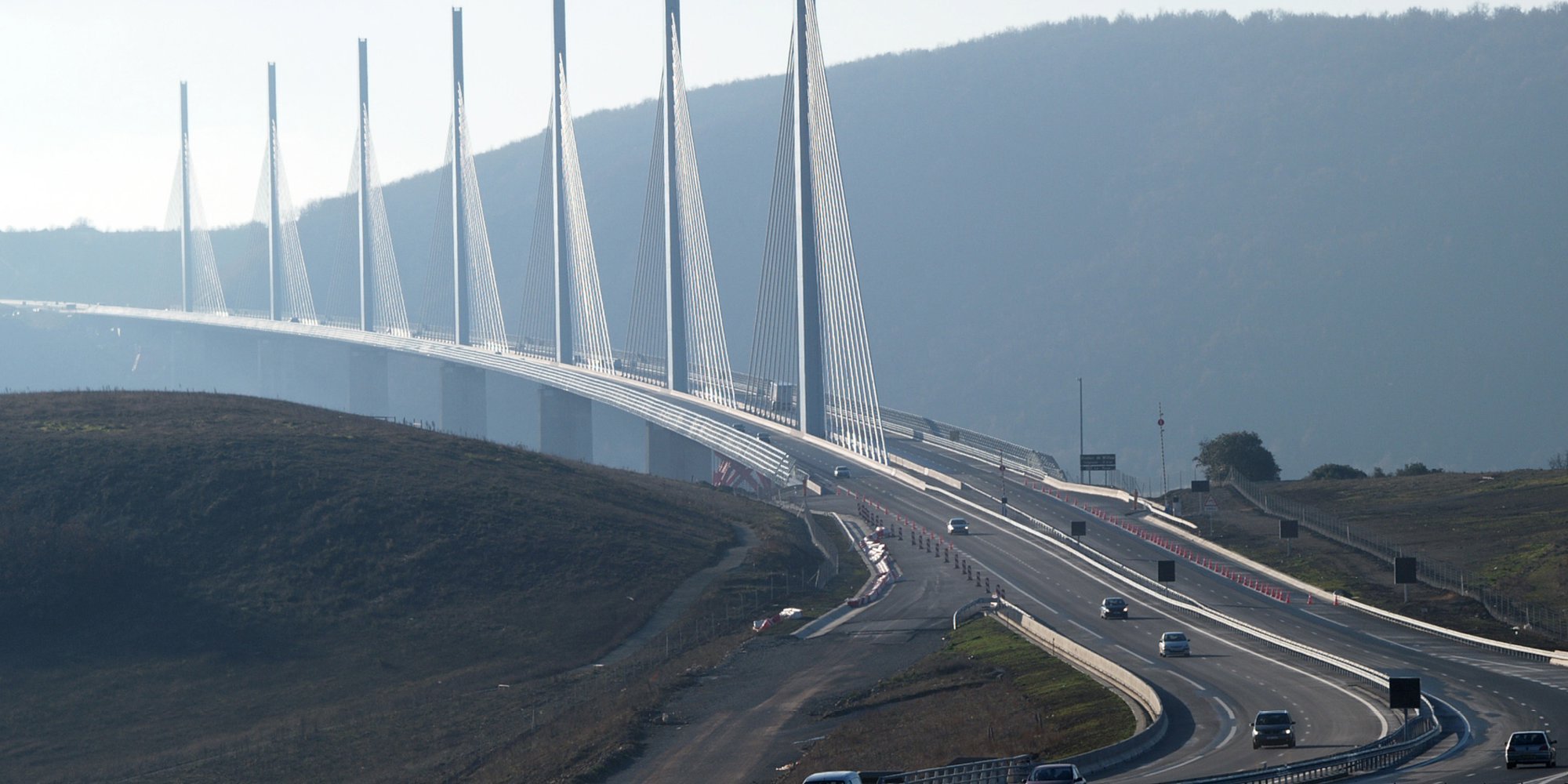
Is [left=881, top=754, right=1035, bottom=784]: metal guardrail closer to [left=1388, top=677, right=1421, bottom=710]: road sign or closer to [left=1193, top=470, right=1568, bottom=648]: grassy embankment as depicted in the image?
[left=1388, top=677, right=1421, bottom=710]: road sign

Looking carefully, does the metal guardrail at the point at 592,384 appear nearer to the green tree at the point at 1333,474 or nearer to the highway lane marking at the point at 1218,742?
the green tree at the point at 1333,474

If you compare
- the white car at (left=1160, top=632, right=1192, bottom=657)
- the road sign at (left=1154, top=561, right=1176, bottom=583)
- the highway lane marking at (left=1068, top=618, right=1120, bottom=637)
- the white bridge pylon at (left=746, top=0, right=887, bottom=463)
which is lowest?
the highway lane marking at (left=1068, top=618, right=1120, bottom=637)

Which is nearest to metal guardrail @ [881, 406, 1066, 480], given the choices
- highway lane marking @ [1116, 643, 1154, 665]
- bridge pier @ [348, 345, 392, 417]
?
highway lane marking @ [1116, 643, 1154, 665]

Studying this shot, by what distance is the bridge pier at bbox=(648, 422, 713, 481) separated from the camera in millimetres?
105375

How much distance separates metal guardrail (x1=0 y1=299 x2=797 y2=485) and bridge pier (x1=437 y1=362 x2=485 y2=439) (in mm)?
2541

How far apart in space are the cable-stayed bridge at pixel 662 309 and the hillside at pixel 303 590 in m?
15.6

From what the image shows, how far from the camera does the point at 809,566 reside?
211ft

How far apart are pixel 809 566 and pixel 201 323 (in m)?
135

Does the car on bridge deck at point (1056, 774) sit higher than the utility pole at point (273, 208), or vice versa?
the utility pole at point (273, 208)

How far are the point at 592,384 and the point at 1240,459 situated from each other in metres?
42.1

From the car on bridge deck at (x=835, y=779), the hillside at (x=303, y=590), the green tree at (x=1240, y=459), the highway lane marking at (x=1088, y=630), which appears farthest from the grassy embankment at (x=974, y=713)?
the green tree at (x=1240, y=459)

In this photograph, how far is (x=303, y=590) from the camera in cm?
5275

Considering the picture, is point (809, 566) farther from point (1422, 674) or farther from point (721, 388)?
point (721, 388)

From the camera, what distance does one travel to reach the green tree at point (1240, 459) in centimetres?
9381
